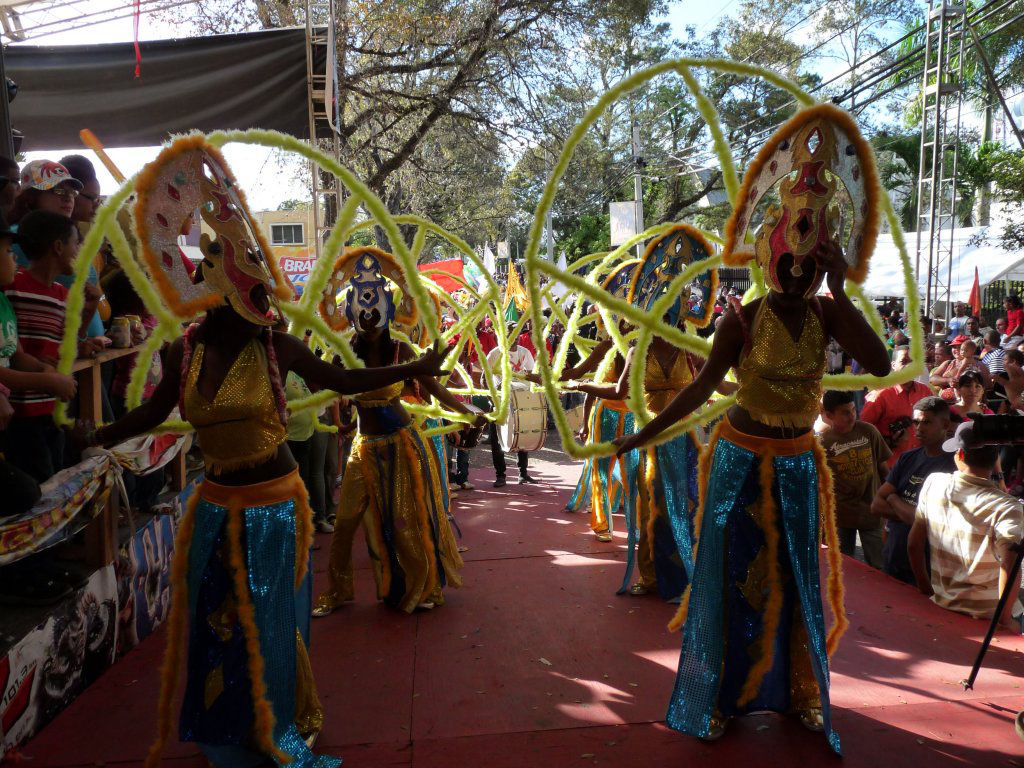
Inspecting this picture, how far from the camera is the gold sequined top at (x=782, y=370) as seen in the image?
2850 mm

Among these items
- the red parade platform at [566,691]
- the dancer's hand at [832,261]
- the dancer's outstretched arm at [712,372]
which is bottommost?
the red parade platform at [566,691]

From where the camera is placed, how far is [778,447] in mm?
2924

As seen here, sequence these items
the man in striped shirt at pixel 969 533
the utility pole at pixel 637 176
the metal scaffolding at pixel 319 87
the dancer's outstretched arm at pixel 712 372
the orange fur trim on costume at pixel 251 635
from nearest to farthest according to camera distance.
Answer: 1. the orange fur trim on costume at pixel 251 635
2. the dancer's outstretched arm at pixel 712 372
3. the man in striped shirt at pixel 969 533
4. the metal scaffolding at pixel 319 87
5. the utility pole at pixel 637 176

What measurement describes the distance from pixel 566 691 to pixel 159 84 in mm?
5970

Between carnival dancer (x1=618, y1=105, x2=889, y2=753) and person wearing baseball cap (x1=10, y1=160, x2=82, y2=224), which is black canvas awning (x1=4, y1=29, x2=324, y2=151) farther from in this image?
carnival dancer (x1=618, y1=105, x2=889, y2=753)

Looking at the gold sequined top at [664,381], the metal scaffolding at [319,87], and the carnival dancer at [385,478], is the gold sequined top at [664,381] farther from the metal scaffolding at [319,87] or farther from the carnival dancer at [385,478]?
the metal scaffolding at [319,87]

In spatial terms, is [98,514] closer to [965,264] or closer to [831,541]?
[831,541]

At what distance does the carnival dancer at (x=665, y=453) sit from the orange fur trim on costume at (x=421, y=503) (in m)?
1.04

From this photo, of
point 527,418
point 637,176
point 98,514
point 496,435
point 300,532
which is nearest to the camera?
point 300,532

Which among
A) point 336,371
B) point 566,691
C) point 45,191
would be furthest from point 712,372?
point 45,191

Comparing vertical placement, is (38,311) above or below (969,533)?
above

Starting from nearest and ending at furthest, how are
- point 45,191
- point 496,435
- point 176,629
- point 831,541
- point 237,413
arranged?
point 237,413 < point 176,629 < point 831,541 < point 45,191 < point 496,435

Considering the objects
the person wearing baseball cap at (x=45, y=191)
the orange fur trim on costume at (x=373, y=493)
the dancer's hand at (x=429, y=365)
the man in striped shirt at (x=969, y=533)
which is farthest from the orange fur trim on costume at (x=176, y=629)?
the man in striped shirt at (x=969, y=533)

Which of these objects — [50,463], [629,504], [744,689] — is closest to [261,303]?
[50,463]
